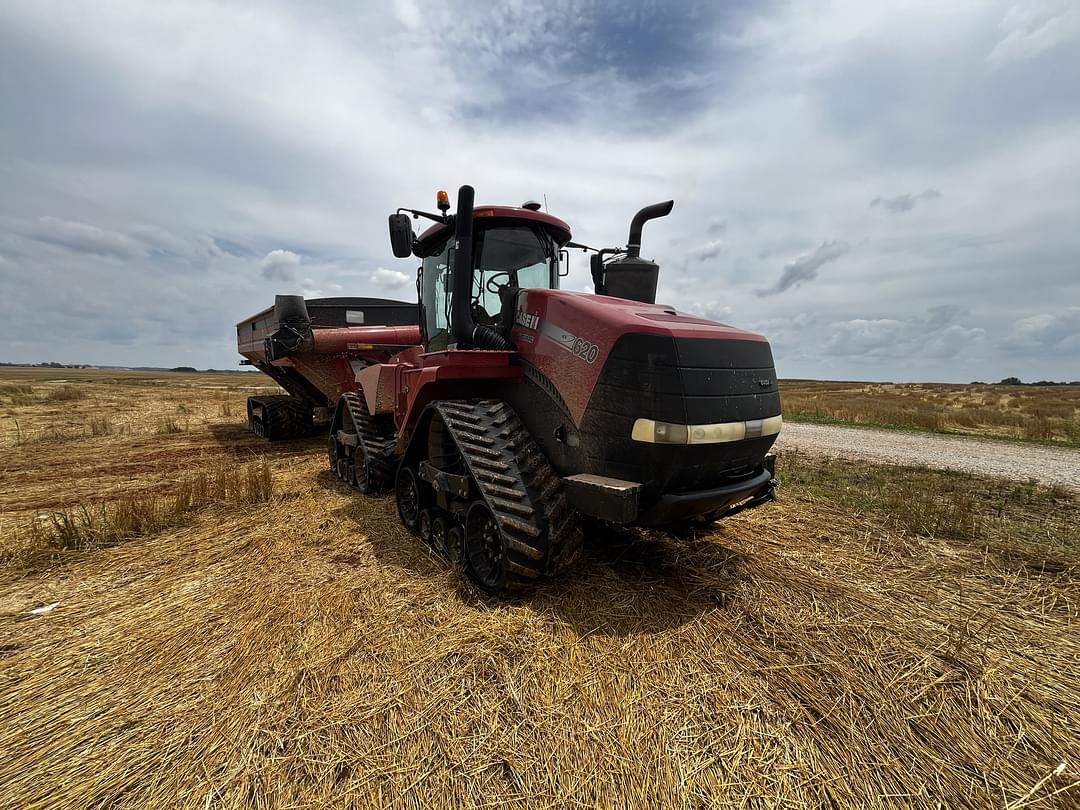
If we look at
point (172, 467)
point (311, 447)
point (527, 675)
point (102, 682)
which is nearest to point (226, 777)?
point (102, 682)

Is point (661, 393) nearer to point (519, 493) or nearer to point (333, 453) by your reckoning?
point (519, 493)

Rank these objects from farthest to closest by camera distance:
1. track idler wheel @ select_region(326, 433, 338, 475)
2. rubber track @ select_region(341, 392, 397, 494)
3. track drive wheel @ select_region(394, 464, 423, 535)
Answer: track idler wheel @ select_region(326, 433, 338, 475) < rubber track @ select_region(341, 392, 397, 494) < track drive wheel @ select_region(394, 464, 423, 535)

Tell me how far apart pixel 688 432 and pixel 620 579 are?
53.4 inches

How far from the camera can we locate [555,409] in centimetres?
359

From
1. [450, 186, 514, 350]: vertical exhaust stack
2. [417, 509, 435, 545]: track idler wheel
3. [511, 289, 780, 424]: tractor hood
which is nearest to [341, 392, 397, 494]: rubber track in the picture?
[417, 509, 435, 545]: track idler wheel

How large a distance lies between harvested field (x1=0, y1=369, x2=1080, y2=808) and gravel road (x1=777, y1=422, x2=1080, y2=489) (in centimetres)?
427

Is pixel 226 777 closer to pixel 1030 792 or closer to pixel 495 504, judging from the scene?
pixel 495 504

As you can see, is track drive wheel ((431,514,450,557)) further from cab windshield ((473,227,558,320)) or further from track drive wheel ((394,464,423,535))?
cab windshield ((473,227,558,320))

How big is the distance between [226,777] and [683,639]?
230 centimetres

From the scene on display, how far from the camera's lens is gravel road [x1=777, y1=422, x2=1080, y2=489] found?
808cm

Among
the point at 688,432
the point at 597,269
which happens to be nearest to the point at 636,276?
the point at 597,269

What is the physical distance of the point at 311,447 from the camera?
33.9 ft

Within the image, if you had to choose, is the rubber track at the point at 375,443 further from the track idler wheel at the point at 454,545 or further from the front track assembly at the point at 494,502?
the track idler wheel at the point at 454,545

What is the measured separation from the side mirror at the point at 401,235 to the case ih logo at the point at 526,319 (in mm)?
1253
